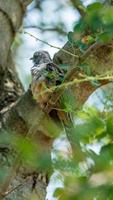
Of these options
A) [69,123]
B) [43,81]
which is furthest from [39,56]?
[69,123]

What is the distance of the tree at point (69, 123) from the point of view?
74 centimetres

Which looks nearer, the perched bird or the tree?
the tree

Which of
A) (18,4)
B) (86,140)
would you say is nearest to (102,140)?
(86,140)

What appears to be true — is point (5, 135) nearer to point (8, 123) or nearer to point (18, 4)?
point (8, 123)

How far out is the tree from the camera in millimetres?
738

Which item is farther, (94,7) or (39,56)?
(39,56)

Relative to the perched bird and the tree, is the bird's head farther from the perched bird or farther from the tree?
the perched bird

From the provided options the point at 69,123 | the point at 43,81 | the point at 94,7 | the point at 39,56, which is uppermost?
the point at 39,56

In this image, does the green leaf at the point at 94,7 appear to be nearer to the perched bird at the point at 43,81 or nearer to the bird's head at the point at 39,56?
the perched bird at the point at 43,81

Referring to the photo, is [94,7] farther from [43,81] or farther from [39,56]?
[39,56]

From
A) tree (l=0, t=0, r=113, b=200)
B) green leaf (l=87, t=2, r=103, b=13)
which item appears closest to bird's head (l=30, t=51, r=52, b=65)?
tree (l=0, t=0, r=113, b=200)

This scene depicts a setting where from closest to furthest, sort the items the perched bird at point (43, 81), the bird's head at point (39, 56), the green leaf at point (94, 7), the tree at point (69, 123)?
the tree at point (69, 123)
the green leaf at point (94, 7)
the perched bird at point (43, 81)
the bird's head at point (39, 56)


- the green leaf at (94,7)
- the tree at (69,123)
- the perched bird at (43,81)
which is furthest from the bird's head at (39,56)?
the green leaf at (94,7)

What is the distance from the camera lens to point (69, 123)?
1771 mm
